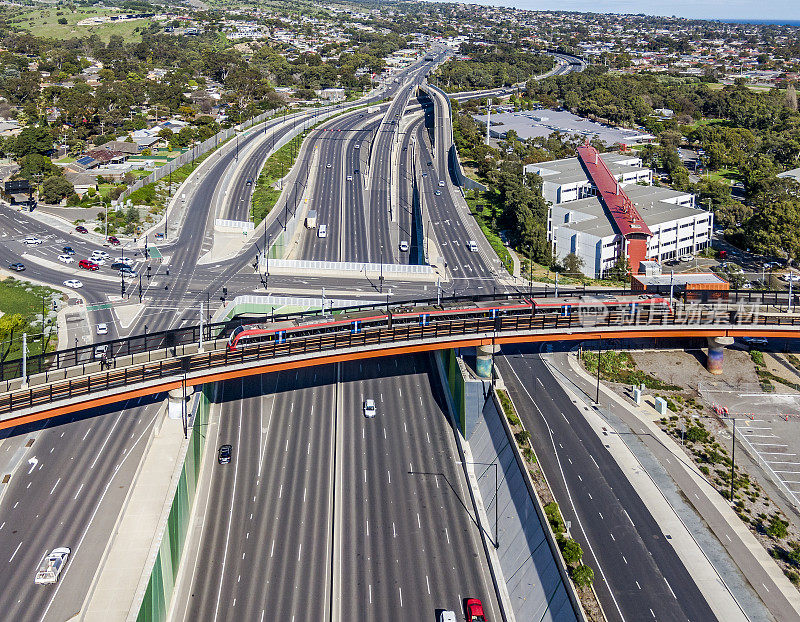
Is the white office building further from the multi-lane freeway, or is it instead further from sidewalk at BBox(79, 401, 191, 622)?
sidewalk at BBox(79, 401, 191, 622)

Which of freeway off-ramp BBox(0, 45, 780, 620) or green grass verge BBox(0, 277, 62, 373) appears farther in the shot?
green grass verge BBox(0, 277, 62, 373)

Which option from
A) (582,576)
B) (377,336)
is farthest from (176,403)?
(582,576)

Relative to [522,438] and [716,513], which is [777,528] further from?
[522,438]

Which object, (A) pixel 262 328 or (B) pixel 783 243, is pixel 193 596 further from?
(B) pixel 783 243

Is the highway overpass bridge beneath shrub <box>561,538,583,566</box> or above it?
above

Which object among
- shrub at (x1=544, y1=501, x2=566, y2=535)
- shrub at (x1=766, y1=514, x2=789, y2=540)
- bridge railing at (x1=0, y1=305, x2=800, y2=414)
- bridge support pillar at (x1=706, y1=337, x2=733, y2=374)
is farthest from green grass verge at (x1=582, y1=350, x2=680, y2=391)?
shrub at (x1=544, y1=501, x2=566, y2=535)

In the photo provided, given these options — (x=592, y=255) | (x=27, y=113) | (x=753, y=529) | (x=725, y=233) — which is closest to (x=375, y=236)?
(x=592, y=255)

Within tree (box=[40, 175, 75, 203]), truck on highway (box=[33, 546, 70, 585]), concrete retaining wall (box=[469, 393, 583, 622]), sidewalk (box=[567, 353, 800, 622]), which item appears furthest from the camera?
tree (box=[40, 175, 75, 203])
